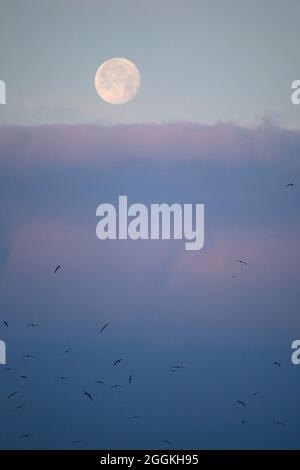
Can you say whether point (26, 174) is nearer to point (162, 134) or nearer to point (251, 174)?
point (162, 134)

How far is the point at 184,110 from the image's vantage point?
3.15 metres

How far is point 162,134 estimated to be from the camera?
316 centimetres

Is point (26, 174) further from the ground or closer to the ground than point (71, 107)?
closer to the ground

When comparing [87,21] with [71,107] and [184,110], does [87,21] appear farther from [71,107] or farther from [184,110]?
[184,110]

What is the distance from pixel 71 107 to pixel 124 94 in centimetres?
32

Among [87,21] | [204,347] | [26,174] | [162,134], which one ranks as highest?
[87,21]

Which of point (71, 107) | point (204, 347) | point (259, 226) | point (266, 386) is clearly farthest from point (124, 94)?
point (266, 386)

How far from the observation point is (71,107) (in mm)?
3135

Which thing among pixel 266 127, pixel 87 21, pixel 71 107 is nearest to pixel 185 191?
pixel 266 127

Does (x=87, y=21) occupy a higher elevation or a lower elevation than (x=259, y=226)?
higher

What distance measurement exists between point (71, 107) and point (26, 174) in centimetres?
47
